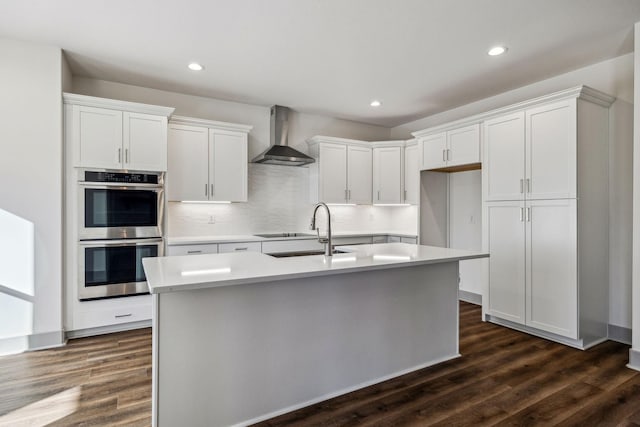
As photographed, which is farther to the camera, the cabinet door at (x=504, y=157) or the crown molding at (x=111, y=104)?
the cabinet door at (x=504, y=157)

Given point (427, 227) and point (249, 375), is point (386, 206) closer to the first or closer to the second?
point (427, 227)

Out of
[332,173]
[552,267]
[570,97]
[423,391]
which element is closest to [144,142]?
[332,173]

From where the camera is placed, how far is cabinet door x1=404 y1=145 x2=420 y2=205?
496cm

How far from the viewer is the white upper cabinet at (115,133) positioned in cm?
328

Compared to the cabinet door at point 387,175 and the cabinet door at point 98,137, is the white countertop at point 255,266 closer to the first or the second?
the cabinet door at point 98,137

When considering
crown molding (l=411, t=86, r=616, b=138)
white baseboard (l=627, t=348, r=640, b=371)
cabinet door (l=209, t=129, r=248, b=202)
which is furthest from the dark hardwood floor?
crown molding (l=411, t=86, r=616, b=138)

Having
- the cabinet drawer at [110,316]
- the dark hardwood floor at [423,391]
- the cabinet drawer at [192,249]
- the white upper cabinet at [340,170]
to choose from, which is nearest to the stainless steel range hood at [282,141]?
the white upper cabinet at [340,170]

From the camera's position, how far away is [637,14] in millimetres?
2547

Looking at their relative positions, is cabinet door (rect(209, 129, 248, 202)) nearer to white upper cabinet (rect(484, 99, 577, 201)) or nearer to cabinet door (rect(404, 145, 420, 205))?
cabinet door (rect(404, 145, 420, 205))

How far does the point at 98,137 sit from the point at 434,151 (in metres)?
3.91

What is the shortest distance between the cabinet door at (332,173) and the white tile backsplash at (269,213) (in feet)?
1.17

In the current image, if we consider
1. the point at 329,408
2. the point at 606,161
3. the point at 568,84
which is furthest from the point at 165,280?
the point at 568,84

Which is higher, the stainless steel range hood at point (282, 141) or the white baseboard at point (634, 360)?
the stainless steel range hood at point (282, 141)

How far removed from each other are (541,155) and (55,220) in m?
4.64
